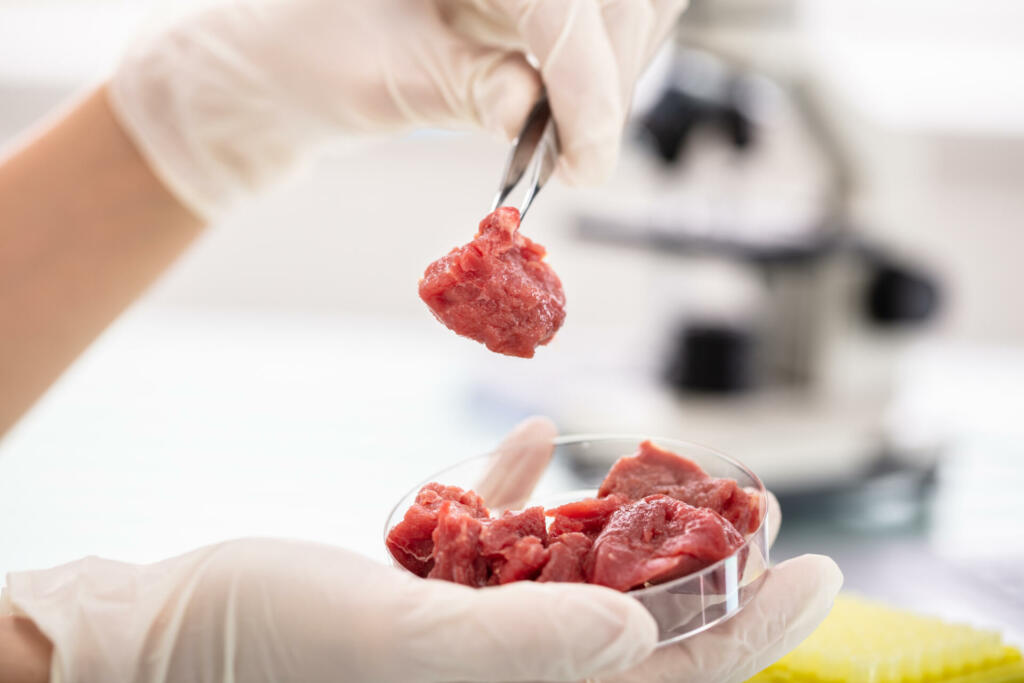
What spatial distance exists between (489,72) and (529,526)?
0.87m

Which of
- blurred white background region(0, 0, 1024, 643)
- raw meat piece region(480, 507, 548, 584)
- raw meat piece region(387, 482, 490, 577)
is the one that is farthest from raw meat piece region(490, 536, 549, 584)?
blurred white background region(0, 0, 1024, 643)

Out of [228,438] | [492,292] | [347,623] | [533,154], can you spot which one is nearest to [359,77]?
[533,154]

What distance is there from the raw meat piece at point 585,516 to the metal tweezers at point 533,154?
1.38ft

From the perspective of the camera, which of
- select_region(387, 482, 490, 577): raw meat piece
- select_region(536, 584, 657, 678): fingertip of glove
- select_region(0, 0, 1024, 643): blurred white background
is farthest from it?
select_region(0, 0, 1024, 643): blurred white background

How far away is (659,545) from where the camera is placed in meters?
1.13

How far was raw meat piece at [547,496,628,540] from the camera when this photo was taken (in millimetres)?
1252

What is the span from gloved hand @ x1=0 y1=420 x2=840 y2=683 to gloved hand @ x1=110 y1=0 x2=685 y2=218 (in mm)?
841

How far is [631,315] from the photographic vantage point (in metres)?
5.25

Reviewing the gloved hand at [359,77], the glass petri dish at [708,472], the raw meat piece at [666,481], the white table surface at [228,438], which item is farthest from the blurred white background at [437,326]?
the raw meat piece at [666,481]

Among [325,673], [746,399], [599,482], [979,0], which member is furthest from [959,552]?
[979,0]

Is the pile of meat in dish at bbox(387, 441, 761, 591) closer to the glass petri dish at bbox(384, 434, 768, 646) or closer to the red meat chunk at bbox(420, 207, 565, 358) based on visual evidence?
the glass petri dish at bbox(384, 434, 768, 646)

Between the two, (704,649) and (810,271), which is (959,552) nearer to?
(810,271)

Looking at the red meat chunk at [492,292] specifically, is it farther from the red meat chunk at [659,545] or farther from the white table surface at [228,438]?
the white table surface at [228,438]

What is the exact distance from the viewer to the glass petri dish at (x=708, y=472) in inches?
41.5
